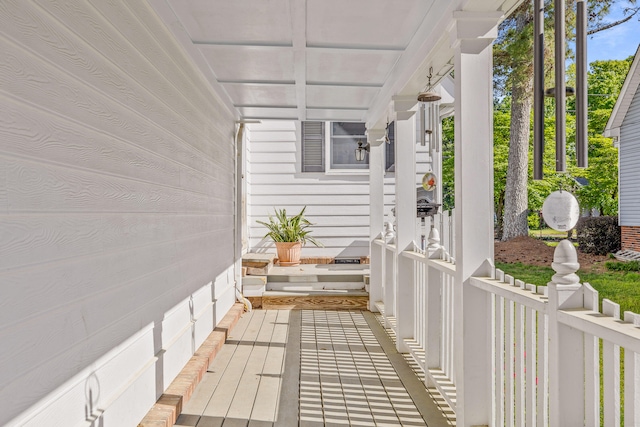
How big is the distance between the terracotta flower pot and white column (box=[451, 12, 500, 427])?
5307 millimetres

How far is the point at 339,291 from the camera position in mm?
6957

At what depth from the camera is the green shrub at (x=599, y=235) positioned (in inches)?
474

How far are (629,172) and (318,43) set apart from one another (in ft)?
35.6

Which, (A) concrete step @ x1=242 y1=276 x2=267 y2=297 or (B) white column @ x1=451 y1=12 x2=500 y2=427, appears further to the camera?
(A) concrete step @ x1=242 y1=276 x2=267 y2=297

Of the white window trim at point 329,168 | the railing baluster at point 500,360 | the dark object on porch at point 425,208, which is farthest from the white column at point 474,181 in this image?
the white window trim at point 329,168

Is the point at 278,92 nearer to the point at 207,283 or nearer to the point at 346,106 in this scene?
the point at 346,106

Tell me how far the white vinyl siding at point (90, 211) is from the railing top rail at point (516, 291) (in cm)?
177

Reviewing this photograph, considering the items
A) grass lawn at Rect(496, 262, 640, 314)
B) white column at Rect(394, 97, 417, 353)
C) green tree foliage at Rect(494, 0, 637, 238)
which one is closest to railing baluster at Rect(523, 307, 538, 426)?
white column at Rect(394, 97, 417, 353)

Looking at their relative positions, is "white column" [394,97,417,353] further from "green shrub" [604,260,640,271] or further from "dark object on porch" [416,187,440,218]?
"green shrub" [604,260,640,271]

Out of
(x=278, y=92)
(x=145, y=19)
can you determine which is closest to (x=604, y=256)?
(x=278, y=92)

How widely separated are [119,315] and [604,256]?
486 inches

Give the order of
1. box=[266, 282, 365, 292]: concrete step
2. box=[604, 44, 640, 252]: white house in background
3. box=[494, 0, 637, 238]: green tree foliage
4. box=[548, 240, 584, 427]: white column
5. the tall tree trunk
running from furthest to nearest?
the tall tree trunk
box=[604, 44, 640, 252]: white house in background
box=[494, 0, 637, 238]: green tree foliage
box=[266, 282, 365, 292]: concrete step
box=[548, 240, 584, 427]: white column

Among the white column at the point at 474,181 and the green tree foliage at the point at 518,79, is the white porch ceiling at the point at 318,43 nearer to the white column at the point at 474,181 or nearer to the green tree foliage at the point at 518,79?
the white column at the point at 474,181

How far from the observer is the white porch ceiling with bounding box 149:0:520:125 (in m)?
2.96
